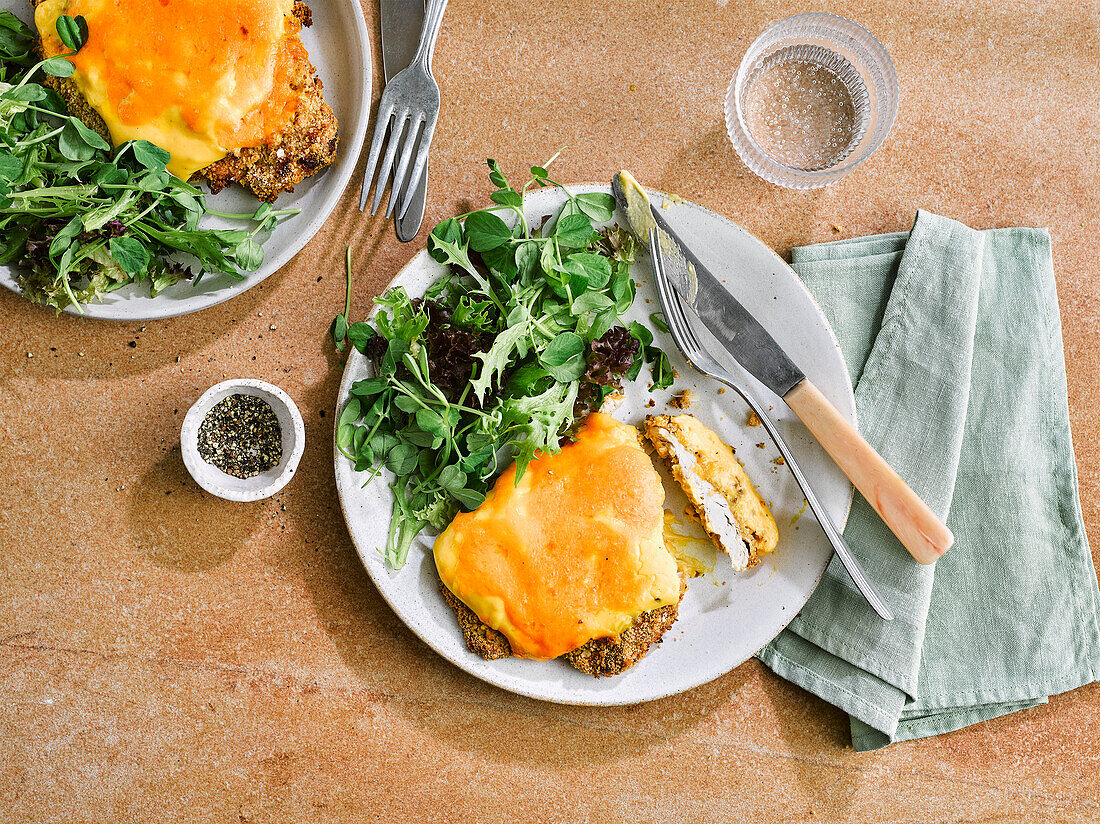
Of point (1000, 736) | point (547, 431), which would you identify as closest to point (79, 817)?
point (547, 431)

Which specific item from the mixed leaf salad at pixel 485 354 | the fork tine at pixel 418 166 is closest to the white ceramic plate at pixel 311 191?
the fork tine at pixel 418 166

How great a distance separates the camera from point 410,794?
2.01 meters

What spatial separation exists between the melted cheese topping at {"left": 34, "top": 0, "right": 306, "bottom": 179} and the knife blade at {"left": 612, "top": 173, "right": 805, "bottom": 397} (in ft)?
2.99

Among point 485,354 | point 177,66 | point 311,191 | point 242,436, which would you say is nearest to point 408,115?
point 311,191

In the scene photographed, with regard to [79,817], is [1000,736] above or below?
above

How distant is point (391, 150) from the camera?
194 centimetres

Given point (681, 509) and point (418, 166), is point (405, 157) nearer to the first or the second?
point (418, 166)

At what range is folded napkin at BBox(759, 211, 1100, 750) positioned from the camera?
1.99 metres

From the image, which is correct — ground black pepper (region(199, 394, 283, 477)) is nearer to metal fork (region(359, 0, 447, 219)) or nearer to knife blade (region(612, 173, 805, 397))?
metal fork (region(359, 0, 447, 219))

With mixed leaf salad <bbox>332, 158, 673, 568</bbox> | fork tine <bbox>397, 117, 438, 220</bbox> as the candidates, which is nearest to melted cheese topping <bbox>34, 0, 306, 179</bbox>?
fork tine <bbox>397, 117, 438, 220</bbox>

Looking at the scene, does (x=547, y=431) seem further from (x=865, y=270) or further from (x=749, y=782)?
(x=749, y=782)

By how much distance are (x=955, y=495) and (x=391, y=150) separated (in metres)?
1.78

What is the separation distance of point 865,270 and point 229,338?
68.4 inches

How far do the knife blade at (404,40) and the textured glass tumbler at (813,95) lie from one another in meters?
0.85
